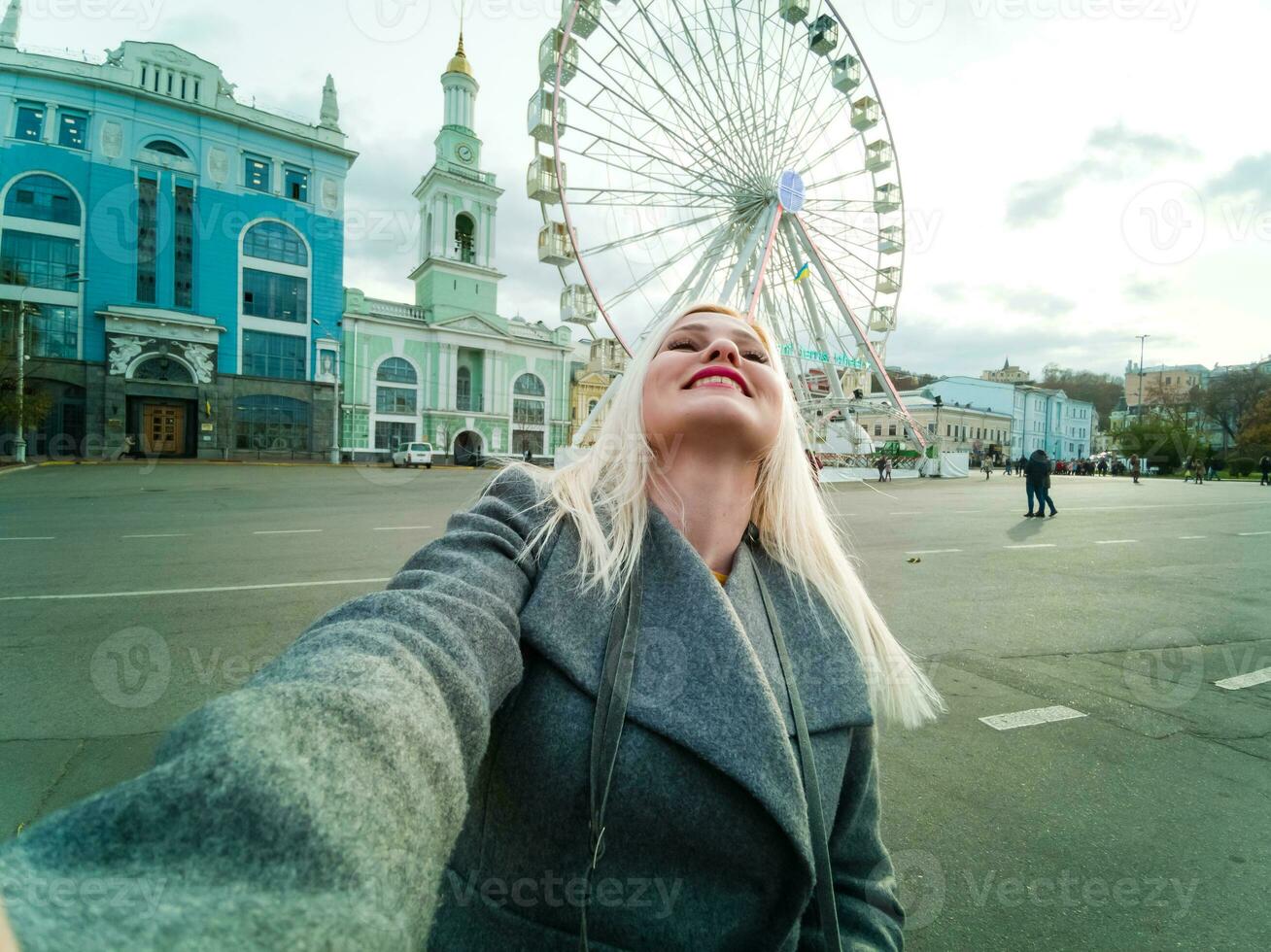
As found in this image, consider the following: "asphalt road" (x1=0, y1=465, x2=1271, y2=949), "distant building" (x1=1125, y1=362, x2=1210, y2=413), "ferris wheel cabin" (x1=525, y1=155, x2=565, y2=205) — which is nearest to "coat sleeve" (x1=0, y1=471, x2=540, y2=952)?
"asphalt road" (x1=0, y1=465, x2=1271, y2=949)

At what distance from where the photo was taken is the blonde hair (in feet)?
4.52

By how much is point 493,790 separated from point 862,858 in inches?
33.1

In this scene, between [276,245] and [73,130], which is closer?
[73,130]

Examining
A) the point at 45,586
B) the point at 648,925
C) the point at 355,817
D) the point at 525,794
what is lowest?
the point at 45,586

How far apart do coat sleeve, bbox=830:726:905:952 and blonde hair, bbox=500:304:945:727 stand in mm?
234

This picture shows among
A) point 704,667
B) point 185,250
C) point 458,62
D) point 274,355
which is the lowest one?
point 704,667

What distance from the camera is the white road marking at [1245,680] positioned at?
12.5 feet

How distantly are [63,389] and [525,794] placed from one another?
4423cm

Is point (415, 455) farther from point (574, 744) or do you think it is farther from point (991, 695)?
point (574, 744)

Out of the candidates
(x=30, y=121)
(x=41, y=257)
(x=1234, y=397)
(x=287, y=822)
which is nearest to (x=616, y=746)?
(x=287, y=822)

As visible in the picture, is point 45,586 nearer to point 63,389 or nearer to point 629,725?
point 629,725

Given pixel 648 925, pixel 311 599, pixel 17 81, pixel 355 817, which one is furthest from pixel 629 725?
pixel 17 81

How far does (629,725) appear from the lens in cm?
113

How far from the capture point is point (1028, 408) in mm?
90875
